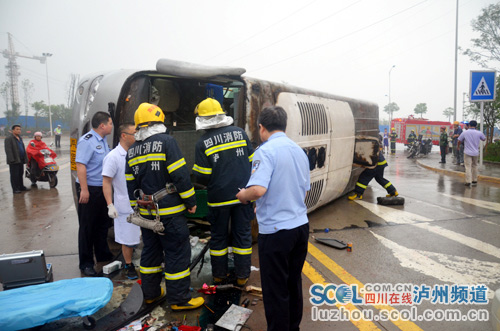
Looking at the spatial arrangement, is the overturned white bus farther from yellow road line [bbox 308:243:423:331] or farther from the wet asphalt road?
yellow road line [bbox 308:243:423:331]

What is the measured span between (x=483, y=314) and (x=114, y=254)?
4339 millimetres

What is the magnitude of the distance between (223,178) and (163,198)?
676 millimetres

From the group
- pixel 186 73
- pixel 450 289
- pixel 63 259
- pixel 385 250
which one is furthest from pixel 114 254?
pixel 450 289

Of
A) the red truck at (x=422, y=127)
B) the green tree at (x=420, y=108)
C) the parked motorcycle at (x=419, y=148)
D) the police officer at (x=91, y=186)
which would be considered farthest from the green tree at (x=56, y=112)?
the green tree at (x=420, y=108)

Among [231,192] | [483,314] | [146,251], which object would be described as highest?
[231,192]

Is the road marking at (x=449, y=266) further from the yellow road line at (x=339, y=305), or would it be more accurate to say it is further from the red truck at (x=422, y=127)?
the red truck at (x=422, y=127)

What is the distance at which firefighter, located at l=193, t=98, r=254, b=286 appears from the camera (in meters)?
3.58

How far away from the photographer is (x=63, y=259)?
4625mm

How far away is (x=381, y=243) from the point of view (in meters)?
5.03

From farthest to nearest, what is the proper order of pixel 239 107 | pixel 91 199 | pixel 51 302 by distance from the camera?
1. pixel 239 107
2. pixel 91 199
3. pixel 51 302

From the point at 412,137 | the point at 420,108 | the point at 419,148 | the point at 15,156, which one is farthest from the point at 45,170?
the point at 420,108

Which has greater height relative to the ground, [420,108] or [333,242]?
[420,108]

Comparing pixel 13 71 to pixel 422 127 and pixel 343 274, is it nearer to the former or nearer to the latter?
pixel 422 127

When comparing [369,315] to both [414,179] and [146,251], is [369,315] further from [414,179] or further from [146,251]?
[414,179]
